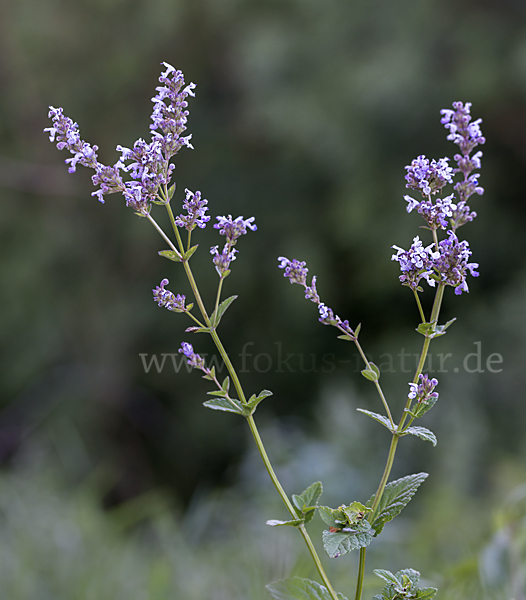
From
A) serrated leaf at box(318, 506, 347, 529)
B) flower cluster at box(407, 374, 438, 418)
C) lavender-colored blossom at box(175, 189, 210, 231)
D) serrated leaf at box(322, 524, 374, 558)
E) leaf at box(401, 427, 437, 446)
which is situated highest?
lavender-colored blossom at box(175, 189, 210, 231)

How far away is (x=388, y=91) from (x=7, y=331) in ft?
10.7

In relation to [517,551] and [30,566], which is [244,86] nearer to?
[30,566]

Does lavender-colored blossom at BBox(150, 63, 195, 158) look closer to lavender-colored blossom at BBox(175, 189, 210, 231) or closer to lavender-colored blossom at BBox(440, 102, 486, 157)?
lavender-colored blossom at BBox(175, 189, 210, 231)

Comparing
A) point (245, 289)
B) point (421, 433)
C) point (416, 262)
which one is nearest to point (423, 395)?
point (421, 433)

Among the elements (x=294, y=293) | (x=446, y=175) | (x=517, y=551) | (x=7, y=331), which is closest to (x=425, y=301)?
(x=294, y=293)

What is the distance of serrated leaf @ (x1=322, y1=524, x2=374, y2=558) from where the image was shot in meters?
0.57

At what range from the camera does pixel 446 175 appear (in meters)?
0.63

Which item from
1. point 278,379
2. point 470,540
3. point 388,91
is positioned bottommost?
point 470,540

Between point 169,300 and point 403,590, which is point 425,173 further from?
point 403,590

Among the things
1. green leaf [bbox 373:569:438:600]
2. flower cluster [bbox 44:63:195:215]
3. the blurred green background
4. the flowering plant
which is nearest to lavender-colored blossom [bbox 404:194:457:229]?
the flowering plant

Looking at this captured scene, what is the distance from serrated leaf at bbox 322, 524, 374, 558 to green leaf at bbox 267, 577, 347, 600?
0.07m

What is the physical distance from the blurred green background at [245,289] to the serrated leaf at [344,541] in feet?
2.89

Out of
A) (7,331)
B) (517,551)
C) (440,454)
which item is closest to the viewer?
(517,551)

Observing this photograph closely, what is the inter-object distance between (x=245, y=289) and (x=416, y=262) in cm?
315
